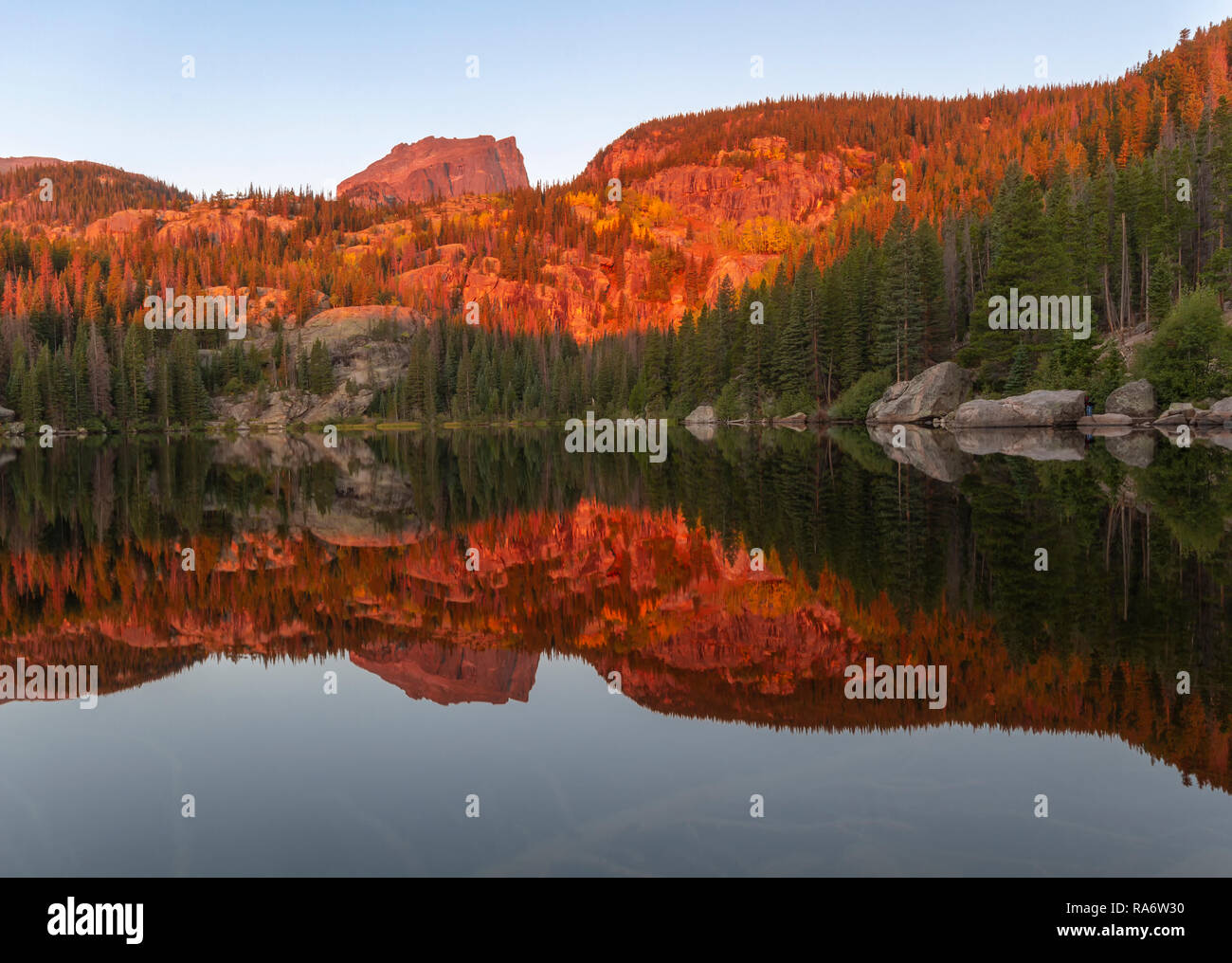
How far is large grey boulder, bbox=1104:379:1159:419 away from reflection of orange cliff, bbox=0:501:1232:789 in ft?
154

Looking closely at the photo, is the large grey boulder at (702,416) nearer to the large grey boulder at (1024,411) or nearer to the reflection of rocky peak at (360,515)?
the large grey boulder at (1024,411)

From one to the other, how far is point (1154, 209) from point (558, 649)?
76.0 metres

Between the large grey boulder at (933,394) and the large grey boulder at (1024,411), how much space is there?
16.5 feet

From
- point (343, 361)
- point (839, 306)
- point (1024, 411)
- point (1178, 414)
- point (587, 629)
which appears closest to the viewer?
point (587, 629)

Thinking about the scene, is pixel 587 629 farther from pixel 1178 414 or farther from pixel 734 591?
pixel 1178 414

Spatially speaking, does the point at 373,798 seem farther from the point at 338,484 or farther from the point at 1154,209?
the point at 1154,209

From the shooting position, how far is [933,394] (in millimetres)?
64688

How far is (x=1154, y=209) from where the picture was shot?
221 ft

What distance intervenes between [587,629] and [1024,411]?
51.9 metres

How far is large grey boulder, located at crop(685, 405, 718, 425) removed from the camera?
92938mm

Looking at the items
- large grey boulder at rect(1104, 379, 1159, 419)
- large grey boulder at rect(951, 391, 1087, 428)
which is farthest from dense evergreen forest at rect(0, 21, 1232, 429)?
large grey boulder at rect(951, 391, 1087, 428)

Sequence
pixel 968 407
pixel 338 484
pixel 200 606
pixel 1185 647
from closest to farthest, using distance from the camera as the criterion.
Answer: pixel 1185 647 < pixel 200 606 < pixel 338 484 < pixel 968 407

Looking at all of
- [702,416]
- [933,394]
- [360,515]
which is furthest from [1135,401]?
[360,515]

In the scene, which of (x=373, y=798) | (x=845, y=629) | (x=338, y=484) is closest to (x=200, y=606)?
(x=373, y=798)
